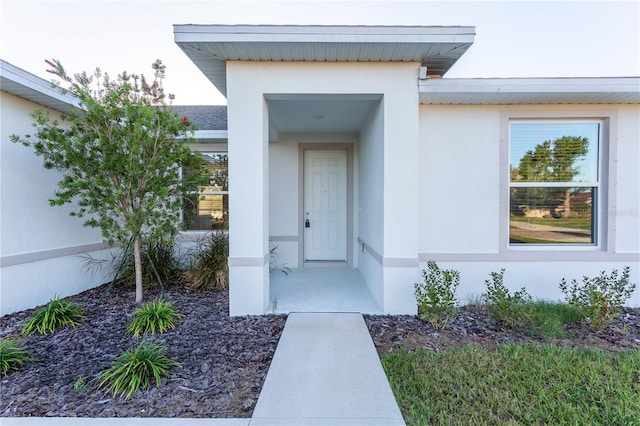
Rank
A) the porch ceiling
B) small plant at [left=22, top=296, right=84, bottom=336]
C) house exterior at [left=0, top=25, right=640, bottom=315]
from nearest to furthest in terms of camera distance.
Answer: small plant at [left=22, top=296, right=84, bottom=336]
house exterior at [left=0, top=25, right=640, bottom=315]
the porch ceiling

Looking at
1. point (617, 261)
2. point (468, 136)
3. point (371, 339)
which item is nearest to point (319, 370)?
point (371, 339)

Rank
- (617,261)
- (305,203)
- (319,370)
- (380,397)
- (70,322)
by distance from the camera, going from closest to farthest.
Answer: (380,397) → (319,370) → (70,322) → (617,261) → (305,203)

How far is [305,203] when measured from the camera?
6367mm

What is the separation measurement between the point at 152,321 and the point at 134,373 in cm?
112

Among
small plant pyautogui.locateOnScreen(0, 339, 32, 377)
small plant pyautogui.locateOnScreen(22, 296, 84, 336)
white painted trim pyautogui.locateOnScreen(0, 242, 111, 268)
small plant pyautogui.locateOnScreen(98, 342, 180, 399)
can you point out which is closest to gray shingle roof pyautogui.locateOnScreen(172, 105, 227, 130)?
white painted trim pyautogui.locateOnScreen(0, 242, 111, 268)

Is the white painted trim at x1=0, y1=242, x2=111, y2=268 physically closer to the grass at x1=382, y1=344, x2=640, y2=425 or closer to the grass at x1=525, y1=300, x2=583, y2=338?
the grass at x1=382, y1=344, x2=640, y2=425

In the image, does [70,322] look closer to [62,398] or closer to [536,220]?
[62,398]

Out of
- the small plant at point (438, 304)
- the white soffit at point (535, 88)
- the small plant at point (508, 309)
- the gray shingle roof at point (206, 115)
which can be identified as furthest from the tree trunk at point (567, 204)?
the gray shingle roof at point (206, 115)

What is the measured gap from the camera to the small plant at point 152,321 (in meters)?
3.29

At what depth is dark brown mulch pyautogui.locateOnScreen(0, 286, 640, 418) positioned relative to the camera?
210cm

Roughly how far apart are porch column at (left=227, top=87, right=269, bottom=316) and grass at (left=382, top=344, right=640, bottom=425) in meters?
1.86

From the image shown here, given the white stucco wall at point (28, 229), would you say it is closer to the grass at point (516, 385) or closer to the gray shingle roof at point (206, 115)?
the gray shingle roof at point (206, 115)

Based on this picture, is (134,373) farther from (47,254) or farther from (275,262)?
(275,262)

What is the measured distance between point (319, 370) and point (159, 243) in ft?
13.3
